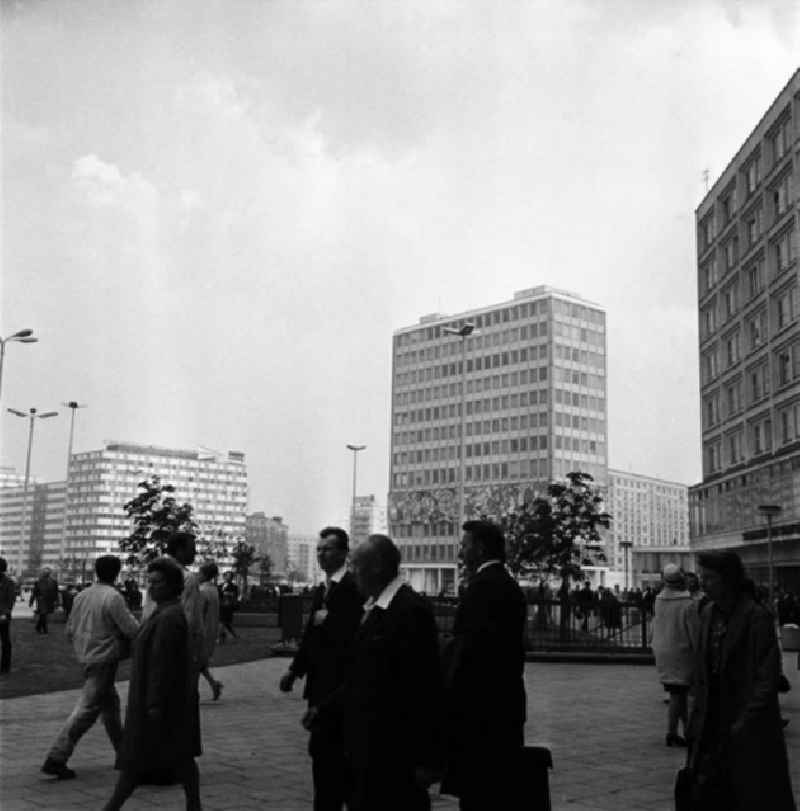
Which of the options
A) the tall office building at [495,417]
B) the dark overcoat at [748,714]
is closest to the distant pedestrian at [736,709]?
the dark overcoat at [748,714]

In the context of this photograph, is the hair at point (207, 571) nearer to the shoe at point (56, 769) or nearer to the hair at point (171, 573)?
the shoe at point (56, 769)

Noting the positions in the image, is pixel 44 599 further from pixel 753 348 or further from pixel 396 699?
pixel 753 348

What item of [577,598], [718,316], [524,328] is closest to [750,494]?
[718,316]

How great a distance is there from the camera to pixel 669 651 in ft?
34.8

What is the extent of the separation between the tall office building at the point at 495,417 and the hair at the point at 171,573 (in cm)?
11355

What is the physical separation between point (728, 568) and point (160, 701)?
3450 mm

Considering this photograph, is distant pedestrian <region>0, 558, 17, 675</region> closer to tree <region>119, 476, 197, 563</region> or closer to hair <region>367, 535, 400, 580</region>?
hair <region>367, 535, 400, 580</region>

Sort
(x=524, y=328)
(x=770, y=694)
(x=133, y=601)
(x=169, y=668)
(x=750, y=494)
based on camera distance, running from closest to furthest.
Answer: (x=770, y=694) → (x=169, y=668) → (x=133, y=601) → (x=750, y=494) → (x=524, y=328)

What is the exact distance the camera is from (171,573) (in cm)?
692

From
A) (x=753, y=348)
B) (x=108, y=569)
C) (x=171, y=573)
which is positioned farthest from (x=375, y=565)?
(x=753, y=348)

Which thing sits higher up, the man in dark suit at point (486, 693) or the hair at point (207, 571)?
the hair at point (207, 571)

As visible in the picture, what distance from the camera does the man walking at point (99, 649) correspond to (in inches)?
327

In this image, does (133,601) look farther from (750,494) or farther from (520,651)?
(520,651)

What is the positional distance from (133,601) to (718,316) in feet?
131
